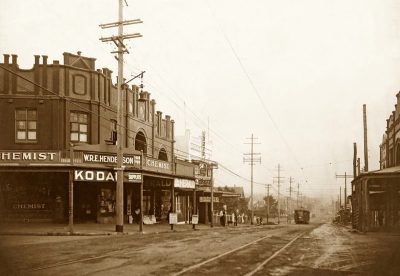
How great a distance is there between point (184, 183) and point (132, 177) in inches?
→ 463

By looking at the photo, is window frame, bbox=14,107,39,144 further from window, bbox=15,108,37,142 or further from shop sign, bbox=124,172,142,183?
shop sign, bbox=124,172,142,183

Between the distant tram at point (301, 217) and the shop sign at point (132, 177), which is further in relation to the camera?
the distant tram at point (301, 217)

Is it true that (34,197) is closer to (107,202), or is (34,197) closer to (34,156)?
(34,156)

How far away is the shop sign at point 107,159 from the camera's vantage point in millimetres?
32875

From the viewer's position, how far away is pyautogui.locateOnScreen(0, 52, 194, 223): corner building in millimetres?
32531

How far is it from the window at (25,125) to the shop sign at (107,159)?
13.9 feet

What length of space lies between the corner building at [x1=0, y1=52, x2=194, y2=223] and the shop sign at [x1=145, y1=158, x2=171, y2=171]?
8 cm

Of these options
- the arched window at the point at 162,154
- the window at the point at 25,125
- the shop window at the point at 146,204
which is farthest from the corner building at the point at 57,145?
the arched window at the point at 162,154

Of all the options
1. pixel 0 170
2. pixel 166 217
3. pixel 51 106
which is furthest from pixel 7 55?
pixel 166 217

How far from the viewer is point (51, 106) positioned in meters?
34.8

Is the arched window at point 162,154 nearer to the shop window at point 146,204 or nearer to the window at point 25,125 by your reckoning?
the shop window at point 146,204

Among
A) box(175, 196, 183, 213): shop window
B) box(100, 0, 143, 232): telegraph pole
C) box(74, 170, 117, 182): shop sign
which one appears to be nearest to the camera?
box(100, 0, 143, 232): telegraph pole

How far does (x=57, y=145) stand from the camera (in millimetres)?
34531

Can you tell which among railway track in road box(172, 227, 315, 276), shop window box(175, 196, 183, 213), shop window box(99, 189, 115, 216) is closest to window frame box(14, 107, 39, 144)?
shop window box(99, 189, 115, 216)
